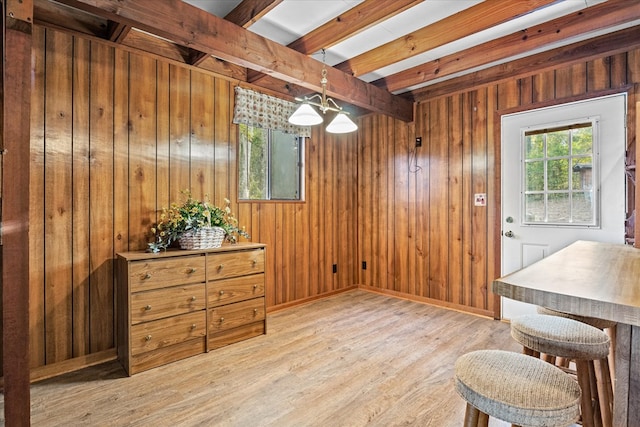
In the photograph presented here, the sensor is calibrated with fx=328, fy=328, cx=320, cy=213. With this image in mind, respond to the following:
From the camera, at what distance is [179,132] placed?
298cm

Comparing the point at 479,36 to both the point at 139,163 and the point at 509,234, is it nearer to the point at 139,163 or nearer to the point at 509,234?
the point at 509,234

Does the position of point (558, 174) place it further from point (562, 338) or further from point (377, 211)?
point (562, 338)

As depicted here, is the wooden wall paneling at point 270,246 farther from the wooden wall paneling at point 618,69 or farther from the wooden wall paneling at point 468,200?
the wooden wall paneling at point 618,69


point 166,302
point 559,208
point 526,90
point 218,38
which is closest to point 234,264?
point 166,302

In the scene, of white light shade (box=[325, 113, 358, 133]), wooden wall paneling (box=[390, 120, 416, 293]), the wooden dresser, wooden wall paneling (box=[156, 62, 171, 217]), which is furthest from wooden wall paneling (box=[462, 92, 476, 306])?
wooden wall paneling (box=[156, 62, 171, 217])

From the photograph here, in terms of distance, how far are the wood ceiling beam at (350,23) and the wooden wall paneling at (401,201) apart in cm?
190

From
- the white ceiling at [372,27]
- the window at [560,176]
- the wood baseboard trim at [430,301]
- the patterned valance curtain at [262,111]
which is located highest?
the white ceiling at [372,27]

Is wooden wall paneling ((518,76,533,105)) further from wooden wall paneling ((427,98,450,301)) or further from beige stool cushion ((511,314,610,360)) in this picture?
beige stool cushion ((511,314,610,360))

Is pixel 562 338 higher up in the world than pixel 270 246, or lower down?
lower down

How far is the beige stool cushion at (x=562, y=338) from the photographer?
1371mm

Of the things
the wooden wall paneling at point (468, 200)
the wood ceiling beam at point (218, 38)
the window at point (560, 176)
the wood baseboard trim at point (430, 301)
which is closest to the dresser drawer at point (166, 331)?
the wood ceiling beam at point (218, 38)

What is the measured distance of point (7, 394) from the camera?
156 centimetres

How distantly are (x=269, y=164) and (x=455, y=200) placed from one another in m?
2.18

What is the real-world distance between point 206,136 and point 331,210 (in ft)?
6.31
